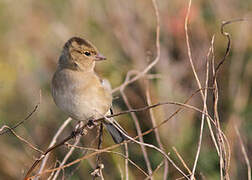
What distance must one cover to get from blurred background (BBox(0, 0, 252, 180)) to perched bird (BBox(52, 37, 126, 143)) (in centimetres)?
68

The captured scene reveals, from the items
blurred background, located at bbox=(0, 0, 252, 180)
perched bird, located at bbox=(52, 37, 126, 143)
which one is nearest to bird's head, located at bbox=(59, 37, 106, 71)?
perched bird, located at bbox=(52, 37, 126, 143)

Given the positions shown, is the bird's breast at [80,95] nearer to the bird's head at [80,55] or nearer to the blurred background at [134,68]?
the bird's head at [80,55]

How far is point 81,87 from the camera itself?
10.7 feet

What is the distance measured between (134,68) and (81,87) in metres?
1.59

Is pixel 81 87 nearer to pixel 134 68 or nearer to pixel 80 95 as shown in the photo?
pixel 80 95

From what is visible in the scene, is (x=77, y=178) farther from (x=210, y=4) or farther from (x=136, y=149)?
(x=210, y=4)

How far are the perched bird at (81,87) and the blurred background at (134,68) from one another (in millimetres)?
683

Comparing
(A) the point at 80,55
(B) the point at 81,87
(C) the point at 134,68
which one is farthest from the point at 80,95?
(C) the point at 134,68

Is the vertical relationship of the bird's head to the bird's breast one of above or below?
above

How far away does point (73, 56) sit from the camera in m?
3.39

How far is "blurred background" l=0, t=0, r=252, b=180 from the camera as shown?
436 centimetres

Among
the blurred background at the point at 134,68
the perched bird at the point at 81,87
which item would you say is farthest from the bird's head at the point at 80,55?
the blurred background at the point at 134,68

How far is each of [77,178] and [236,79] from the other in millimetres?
1671

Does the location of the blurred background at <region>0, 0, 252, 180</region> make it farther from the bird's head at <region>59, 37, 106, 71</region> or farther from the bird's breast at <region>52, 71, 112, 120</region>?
the bird's head at <region>59, 37, 106, 71</region>
